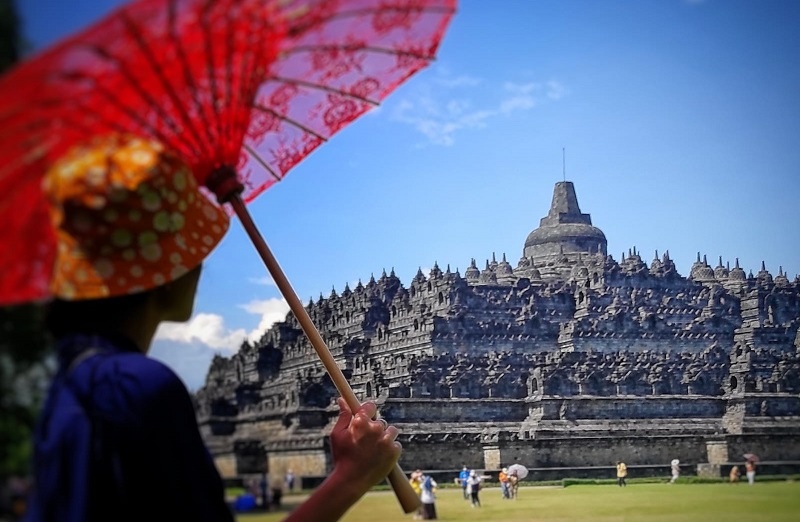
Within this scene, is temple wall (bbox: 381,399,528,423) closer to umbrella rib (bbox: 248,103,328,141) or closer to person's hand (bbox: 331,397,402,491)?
umbrella rib (bbox: 248,103,328,141)

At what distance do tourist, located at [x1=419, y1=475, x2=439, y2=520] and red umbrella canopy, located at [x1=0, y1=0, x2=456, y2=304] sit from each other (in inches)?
230

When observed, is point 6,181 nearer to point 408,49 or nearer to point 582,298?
point 408,49

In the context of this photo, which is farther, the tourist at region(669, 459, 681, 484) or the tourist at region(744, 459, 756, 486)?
the tourist at region(744, 459, 756, 486)

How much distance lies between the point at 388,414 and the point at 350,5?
839 centimetres

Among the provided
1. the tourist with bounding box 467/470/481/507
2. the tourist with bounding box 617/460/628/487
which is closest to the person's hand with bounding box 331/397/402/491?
the tourist with bounding box 467/470/481/507

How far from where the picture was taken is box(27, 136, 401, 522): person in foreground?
1687 millimetres

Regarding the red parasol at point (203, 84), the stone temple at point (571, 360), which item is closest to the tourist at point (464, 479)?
the stone temple at point (571, 360)

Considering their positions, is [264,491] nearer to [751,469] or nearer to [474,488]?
[474,488]

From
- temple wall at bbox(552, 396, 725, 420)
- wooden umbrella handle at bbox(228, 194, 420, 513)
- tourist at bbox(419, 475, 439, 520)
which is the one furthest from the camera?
temple wall at bbox(552, 396, 725, 420)

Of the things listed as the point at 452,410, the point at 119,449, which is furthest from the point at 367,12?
the point at 452,410

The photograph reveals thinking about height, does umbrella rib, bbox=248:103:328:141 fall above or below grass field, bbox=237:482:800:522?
above

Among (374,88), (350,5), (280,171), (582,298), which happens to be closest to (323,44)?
(350,5)

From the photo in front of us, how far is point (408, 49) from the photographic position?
294 cm

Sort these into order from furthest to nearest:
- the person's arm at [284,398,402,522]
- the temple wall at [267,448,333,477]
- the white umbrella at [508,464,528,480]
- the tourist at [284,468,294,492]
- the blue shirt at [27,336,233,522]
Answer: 1. the white umbrella at [508,464,528,480]
2. the temple wall at [267,448,333,477]
3. the tourist at [284,468,294,492]
4. the person's arm at [284,398,402,522]
5. the blue shirt at [27,336,233,522]
